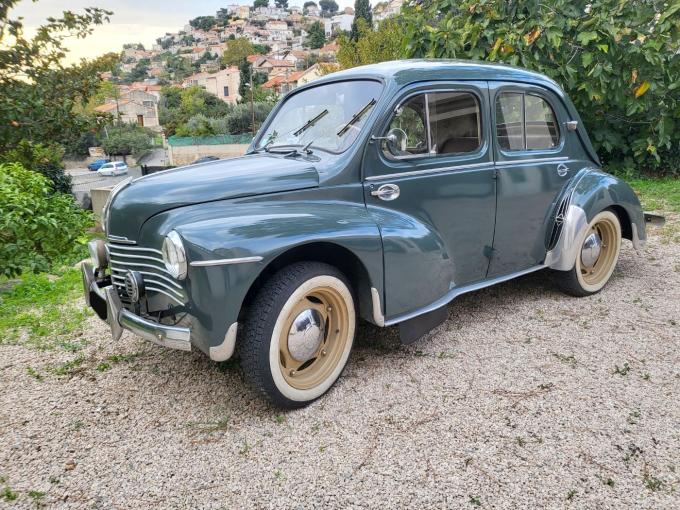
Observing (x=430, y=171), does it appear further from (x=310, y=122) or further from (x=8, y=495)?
(x=8, y=495)

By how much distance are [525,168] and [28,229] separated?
4.77 m

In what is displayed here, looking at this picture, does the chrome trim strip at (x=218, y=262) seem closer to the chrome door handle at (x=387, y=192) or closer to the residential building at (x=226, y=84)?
the chrome door handle at (x=387, y=192)

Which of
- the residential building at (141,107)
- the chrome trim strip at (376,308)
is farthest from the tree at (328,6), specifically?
the chrome trim strip at (376,308)

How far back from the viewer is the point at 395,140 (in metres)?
3.02

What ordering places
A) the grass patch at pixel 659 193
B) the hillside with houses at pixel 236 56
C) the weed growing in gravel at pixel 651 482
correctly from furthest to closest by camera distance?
1. the hillside with houses at pixel 236 56
2. the grass patch at pixel 659 193
3. the weed growing in gravel at pixel 651 482

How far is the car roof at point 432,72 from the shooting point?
316cm

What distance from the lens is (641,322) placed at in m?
3.66

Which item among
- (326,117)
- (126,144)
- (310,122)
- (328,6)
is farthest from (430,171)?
(328,6)

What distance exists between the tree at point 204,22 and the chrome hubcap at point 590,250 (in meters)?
196

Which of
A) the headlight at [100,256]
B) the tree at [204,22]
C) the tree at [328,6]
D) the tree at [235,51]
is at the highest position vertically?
the tree at [328,6]

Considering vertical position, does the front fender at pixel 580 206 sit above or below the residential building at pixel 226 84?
below

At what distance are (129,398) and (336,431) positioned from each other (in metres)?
1.26

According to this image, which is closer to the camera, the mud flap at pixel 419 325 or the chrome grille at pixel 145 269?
the chrome grille at pixel 145 269

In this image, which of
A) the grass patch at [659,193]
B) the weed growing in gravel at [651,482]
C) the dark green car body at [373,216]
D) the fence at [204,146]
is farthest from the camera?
the fence at [204,146]
